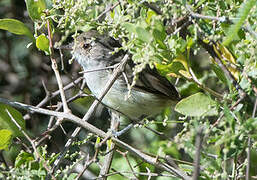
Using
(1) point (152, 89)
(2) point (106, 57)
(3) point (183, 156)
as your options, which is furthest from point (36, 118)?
(3) point (183, 156)

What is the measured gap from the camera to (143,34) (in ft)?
6.18

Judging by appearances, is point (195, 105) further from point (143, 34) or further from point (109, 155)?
point (109, 155)

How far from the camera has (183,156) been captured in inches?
148

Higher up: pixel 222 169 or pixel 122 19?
pixel 122 19

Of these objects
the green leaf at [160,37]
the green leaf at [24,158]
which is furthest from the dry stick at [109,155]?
the green leaf at [160,37]

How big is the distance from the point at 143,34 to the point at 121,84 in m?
1.95

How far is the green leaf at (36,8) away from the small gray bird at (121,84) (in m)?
1.12

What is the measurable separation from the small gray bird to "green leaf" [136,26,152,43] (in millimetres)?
1810

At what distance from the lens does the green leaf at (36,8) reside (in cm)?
263

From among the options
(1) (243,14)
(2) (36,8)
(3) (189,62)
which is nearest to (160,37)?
(3) (189,62)

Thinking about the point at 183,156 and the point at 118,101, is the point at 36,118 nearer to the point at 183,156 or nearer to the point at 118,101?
the point at 118,101

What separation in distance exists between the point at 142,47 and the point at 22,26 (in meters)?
0.85

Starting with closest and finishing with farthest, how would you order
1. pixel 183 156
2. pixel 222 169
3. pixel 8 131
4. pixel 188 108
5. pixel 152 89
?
pixel 222 169
pixel 188 108
pixel 8 131
pixel 183 156
pixel 152 89

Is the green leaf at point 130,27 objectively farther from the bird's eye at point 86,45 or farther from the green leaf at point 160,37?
the bird's eye at point 86,45
